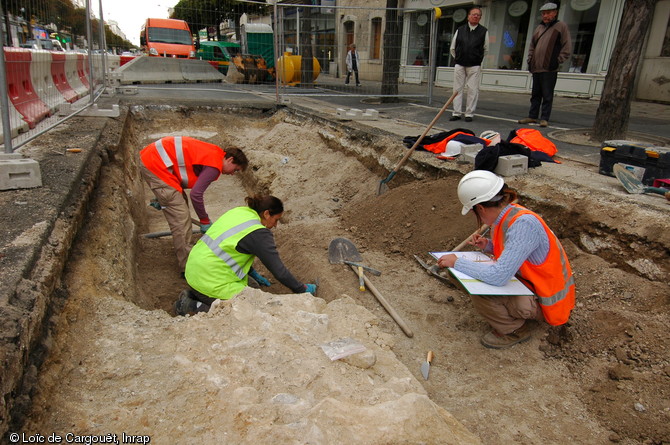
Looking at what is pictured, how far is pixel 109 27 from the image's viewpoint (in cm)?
1232

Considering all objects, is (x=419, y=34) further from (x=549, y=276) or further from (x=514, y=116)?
(x=549, y=276)

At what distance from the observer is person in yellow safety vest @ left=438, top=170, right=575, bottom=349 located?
2.80 m

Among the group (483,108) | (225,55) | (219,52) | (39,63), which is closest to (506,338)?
(39,63)

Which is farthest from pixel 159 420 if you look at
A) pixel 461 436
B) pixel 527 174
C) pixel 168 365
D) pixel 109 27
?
pixel 109 27

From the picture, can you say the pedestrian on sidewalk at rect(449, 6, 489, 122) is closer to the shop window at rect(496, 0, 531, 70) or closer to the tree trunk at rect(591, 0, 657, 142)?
the tree trunk at rect(591, 0, 657, 142)

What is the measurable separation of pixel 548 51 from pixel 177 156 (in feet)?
20.2

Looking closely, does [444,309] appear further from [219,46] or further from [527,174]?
[219,46]

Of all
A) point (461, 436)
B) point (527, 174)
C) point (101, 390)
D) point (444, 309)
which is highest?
point (527, 174)

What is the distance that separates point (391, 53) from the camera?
34.0 ft

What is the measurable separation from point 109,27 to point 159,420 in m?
13.4

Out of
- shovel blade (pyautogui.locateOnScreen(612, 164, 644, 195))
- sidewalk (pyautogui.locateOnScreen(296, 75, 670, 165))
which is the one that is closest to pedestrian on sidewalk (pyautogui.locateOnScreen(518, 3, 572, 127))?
sidewalk (pyautogui.locateOnScreen(296, 75, 670, 165))

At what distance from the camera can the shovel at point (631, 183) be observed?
3908 mm

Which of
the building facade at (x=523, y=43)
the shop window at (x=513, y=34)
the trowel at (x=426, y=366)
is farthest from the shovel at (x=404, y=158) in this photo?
the shop window at (x=513, y=34)

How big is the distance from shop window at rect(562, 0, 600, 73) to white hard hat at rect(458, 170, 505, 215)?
11.8 meters
